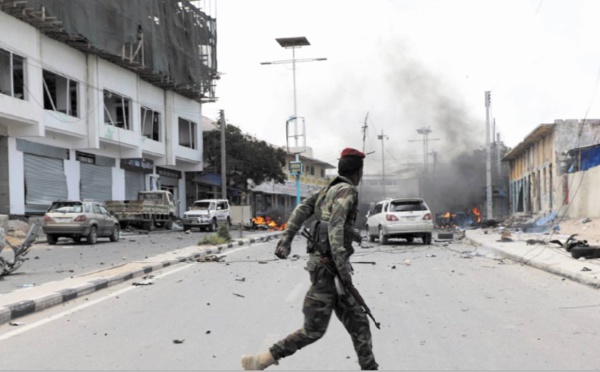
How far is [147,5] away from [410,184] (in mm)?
23207

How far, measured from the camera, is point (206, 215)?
3031cm

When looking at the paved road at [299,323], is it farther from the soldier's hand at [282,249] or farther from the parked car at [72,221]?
the parked car at [72,221]

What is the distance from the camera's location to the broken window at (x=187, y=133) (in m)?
40.9

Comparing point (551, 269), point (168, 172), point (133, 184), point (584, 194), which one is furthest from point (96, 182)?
point (551, 269)

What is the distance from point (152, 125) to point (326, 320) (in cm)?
3464

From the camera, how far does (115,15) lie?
28.3m

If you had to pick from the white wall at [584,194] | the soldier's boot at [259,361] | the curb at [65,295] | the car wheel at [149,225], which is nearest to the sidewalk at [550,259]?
the white wall at [584,194]

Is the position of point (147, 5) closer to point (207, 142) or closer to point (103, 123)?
point (103, 123)

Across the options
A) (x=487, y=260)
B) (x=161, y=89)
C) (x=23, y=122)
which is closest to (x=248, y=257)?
A: (x=487, y=260)

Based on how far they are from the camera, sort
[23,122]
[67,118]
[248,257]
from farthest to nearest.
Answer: [67,118] < [23,122] < [248,257]

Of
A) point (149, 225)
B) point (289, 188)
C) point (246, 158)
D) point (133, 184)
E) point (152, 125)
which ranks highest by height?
point (152, 125)

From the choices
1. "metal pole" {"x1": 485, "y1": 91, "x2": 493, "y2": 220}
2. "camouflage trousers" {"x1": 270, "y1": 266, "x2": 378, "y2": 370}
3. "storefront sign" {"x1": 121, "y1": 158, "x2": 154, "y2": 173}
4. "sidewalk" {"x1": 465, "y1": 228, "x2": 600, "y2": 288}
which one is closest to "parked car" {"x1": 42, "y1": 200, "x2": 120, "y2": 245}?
"sidewalk" {"x1": 465, "y1": 228, "x2": 600, "y2": 288}

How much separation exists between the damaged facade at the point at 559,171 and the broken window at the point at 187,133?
73.5 ft

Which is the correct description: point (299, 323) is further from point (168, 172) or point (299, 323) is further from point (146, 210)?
point (168, 172)
